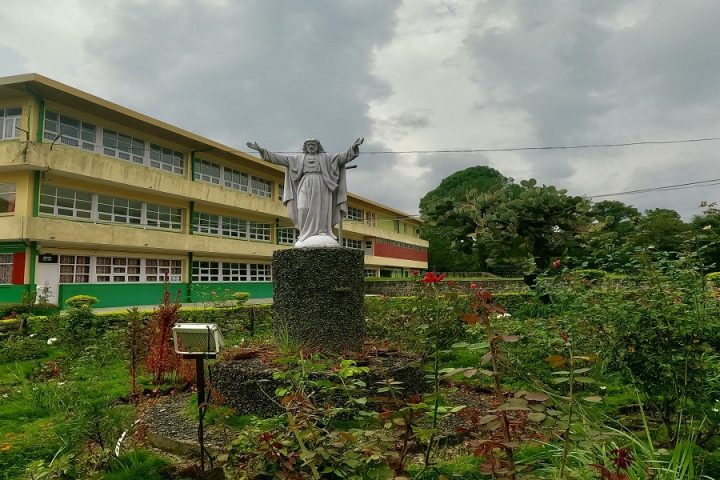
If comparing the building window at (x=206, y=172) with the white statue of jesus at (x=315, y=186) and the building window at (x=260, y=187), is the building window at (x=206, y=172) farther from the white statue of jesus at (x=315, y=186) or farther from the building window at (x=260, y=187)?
the white statue of jesus at (x=315, y=186)

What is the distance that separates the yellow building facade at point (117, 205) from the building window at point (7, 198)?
4 centimetres

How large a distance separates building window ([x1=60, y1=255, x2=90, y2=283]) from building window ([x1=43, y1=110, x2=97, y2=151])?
447cm

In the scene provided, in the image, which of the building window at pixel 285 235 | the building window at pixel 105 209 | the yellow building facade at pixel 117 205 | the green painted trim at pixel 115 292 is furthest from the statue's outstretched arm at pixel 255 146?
the building window at pixel 285 235

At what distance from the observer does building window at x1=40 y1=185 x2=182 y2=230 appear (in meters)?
A: 19.2

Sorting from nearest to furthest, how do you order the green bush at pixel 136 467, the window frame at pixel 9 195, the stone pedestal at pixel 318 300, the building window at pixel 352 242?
the green bush at pixel 136 467
the stone pedestal at pixel 318 300
the window frame at pixel 9 195
the building window at pixel 352 242

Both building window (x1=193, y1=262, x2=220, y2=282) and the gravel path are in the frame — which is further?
building window (x1=193, y1=262, x2=220, y2=282)

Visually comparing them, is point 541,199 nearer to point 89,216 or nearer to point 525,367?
point 525,367

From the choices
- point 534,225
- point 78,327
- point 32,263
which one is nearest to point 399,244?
point 32,263

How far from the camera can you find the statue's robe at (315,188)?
20.6 feet

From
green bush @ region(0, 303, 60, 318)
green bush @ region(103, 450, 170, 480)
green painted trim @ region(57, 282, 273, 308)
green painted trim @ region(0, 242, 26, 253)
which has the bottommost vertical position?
green bush @ region(103, 450, 170, 480)

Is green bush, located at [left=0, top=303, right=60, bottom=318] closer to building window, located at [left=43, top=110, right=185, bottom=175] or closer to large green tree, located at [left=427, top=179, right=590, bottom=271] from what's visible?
building window, located at [left=43, top=110, right=185, bottom=175]

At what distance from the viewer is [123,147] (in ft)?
72.1

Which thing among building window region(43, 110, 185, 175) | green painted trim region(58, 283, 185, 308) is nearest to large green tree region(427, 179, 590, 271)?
green painted trim region(58, 283, 185, 308)

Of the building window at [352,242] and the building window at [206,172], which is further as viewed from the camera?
the building window at [352,242]
